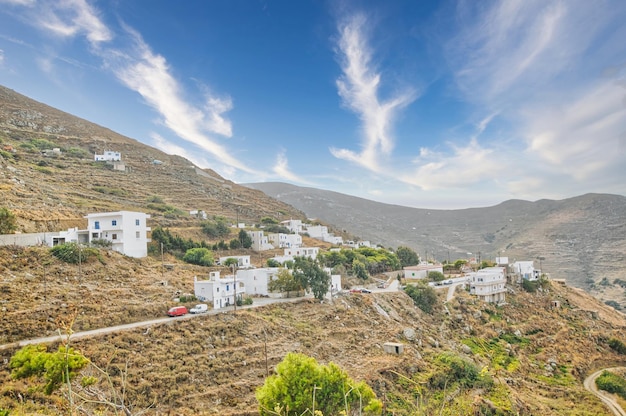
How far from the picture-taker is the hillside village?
1591 centimetres

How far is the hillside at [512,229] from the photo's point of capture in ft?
262

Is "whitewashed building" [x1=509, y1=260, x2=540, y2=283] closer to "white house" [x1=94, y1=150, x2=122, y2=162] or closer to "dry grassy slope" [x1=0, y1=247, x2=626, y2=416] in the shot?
"dry grassy slope" [x1=0, y1=247, x2=626, y2=416]

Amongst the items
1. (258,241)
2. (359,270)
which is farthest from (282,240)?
(359,270)

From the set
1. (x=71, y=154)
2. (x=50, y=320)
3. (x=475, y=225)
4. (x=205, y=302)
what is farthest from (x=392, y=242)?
(x=50, y=320)

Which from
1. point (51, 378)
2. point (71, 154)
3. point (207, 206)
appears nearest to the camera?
point (51, 378)

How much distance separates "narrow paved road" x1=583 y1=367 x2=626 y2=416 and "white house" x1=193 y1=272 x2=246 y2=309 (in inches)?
950

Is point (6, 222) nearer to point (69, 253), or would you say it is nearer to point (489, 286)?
point (69, 253)

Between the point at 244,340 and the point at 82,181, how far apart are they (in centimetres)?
4334

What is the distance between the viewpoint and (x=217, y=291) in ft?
84.9

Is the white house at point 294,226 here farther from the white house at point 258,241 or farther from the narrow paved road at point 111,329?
the narrow paved road at point 111,329

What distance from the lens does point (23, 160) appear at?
49500 millimetres

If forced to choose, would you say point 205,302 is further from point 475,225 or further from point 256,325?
point 475,225

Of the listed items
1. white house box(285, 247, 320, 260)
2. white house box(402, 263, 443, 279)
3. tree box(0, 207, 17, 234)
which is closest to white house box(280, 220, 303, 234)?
white house box(285, 247, 320, 260)

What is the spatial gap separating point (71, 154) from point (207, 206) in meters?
23.1
